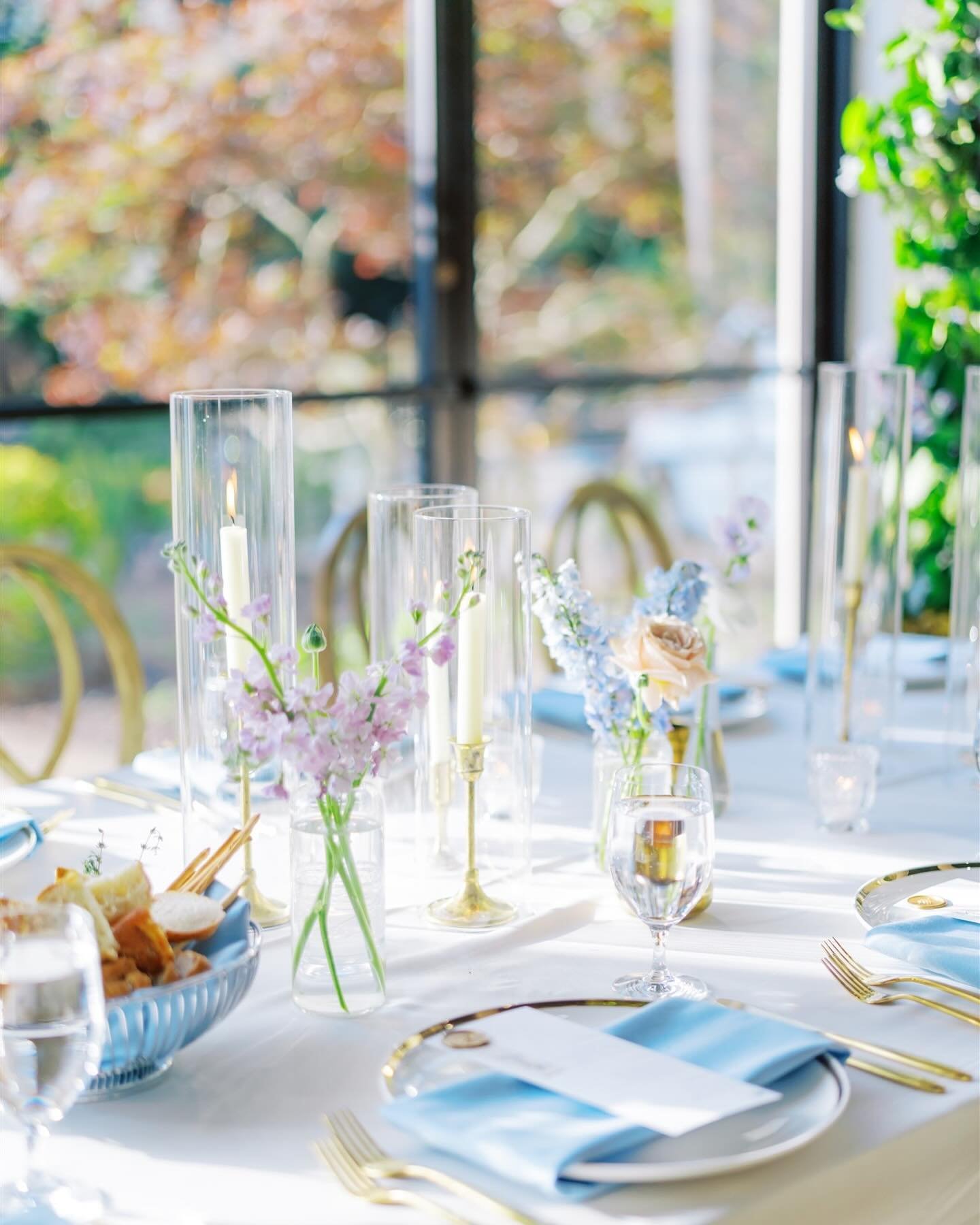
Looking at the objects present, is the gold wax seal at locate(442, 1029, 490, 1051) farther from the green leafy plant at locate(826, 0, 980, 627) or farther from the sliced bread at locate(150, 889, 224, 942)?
the green leafy plant at locate(826, 0, 980, 627)

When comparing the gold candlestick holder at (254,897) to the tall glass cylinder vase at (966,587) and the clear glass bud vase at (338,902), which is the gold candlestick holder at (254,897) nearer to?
the clear glass bud vase at (338,902)

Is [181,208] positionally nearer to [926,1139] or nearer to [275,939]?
[275,939]

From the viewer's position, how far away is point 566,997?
1103mm

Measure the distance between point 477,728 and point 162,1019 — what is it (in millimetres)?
415

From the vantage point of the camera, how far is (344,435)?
3.84m

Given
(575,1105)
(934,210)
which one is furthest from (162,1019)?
(934,210)

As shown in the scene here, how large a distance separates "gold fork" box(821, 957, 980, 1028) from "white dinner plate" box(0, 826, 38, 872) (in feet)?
2.38

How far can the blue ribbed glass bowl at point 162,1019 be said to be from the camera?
92 centimetres

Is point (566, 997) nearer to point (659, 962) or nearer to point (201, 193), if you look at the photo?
point (659, 962)

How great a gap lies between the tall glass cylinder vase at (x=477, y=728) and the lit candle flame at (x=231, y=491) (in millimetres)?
151

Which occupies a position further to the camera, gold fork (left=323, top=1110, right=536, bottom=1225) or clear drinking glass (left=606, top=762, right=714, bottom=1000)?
clear drinking glass (left=606, top=762, right=714, bottom=1000)

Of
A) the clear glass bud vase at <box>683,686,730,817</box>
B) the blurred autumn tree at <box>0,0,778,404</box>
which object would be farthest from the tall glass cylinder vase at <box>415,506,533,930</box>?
the blurred autumn tree at <box>0,0,778,404</box>

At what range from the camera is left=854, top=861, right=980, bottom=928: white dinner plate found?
127 cm

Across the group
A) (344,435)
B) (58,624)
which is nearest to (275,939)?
(58,624)
